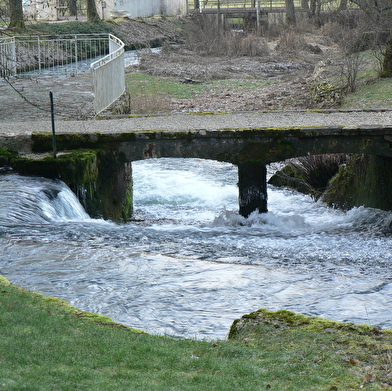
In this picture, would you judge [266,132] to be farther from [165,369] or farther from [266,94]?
[266,94]

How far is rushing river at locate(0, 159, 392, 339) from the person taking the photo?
642 cm

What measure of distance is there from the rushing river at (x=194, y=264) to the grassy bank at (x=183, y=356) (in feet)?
2.44

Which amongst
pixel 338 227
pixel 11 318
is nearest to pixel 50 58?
pixel 338 227

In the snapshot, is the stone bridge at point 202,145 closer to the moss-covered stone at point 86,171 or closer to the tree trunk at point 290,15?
the moss-covered stone at point 86,171

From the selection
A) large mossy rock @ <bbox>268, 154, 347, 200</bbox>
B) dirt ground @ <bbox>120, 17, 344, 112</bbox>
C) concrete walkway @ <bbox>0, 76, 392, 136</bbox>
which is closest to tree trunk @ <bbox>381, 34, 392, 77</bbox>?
dirt ground @ <bbox>120, 17, 344, 112</bbox>

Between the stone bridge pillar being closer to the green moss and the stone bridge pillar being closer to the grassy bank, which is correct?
the green moss

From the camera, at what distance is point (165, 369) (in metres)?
4.33

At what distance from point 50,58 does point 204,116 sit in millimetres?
14244

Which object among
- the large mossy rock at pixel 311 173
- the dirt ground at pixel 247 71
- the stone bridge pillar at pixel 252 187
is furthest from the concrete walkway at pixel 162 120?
the dirt ground at pixel 247 71

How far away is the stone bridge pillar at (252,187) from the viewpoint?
11.9 m

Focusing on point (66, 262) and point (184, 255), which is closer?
point (66, 262)

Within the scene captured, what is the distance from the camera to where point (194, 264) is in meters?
7.82

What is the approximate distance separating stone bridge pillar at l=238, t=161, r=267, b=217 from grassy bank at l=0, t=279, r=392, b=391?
645 cm

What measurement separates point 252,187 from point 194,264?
15.3ft
